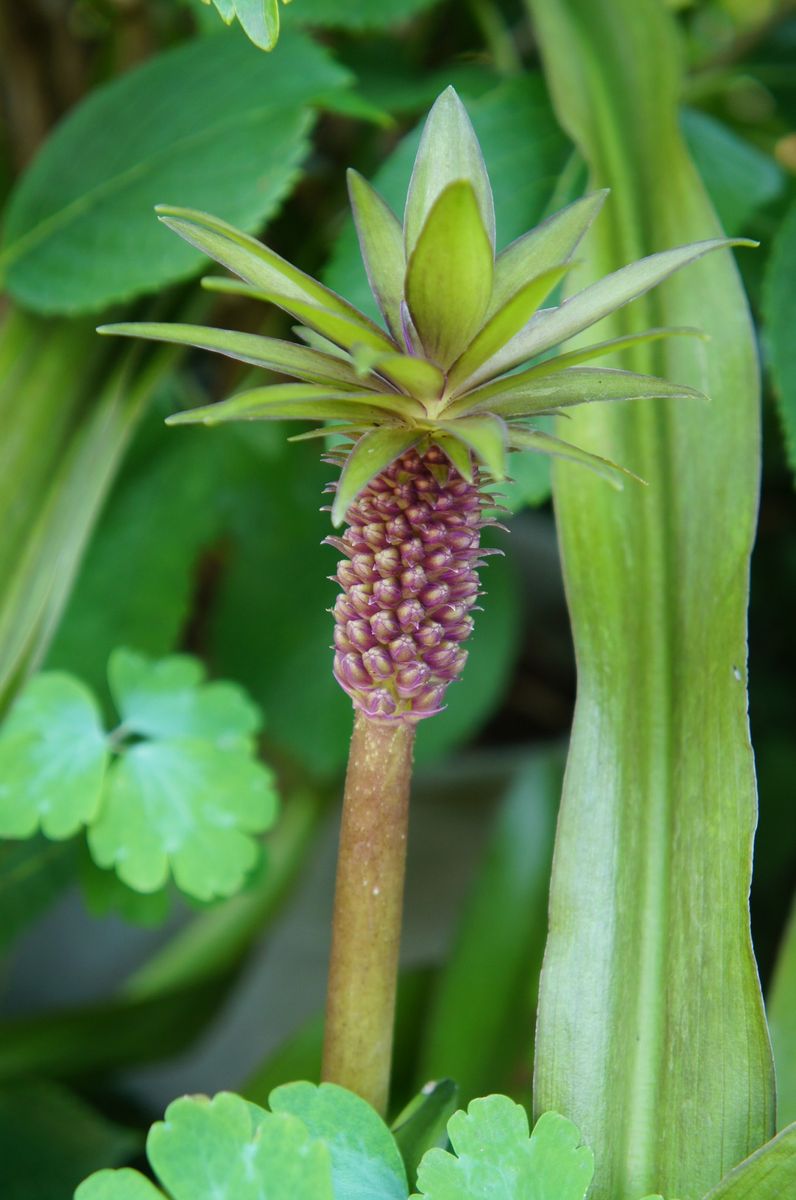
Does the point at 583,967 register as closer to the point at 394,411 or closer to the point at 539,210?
the point at 394,411

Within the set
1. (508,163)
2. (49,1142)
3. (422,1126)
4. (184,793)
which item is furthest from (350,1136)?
(508,163)

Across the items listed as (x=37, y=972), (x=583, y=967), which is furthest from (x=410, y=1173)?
(x=37, y=972)

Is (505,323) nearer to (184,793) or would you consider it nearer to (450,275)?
(450,275)

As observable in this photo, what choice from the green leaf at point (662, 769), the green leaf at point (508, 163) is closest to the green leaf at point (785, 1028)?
the green leaf at point (662, 769)

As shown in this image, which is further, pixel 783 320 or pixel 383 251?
pixel 783 320

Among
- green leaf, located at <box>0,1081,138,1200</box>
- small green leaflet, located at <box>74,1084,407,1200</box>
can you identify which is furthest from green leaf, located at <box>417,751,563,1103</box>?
small green leaflet, located at <box>74,1084,407,1200</box>
